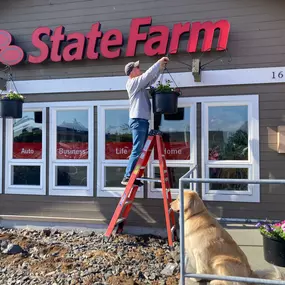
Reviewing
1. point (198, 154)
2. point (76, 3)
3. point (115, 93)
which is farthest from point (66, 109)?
point (198, 154)

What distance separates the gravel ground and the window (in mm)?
864

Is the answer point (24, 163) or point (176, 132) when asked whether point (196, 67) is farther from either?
point (24, 163)

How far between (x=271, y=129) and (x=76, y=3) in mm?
3881

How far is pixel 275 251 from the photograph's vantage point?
316 centimetres

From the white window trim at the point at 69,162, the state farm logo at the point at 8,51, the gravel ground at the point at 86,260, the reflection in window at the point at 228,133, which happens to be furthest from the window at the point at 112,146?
the state farm logo at the point at 8,51

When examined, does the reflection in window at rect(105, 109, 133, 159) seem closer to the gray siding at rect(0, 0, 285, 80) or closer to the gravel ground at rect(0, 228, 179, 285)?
the gray siding at rect(0, 0, 285, 80)

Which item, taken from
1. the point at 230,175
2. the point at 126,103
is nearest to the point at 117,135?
the point at 126,103

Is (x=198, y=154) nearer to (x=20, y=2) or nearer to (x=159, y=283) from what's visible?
(x=159, y=283)

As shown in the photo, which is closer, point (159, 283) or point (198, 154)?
point (159, 283)

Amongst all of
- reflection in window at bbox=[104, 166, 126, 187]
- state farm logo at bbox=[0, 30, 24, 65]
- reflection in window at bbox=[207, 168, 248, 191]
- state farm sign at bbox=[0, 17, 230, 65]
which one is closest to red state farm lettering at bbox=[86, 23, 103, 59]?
state farm sign at bbox=[0, 17, 230, 65]

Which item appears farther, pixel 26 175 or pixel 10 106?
pixel 26 175

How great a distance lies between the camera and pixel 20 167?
6082mm

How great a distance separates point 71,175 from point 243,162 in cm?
285

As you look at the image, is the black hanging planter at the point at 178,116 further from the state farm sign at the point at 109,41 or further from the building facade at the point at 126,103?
the state farm sign at the point at 109,41
